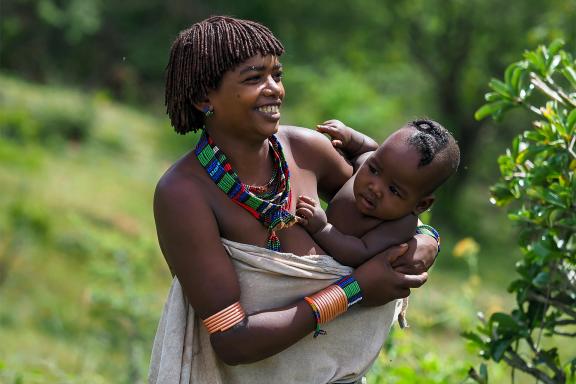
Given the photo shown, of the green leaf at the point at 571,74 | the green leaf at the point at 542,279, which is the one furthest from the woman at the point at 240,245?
the green leaf at the point at 571,74

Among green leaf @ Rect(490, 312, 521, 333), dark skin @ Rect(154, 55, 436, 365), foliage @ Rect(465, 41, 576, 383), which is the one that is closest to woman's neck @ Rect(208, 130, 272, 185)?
dark skin @ Rect(154, 55, 436, 365)

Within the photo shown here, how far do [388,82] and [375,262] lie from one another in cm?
1666

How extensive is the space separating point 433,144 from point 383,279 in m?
0.39

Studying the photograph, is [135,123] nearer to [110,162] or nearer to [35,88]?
[35,88]

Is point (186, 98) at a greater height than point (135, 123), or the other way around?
point (186, 98)

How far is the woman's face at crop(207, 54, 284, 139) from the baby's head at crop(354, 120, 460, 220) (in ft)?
1.11

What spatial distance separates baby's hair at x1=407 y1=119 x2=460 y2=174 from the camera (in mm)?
2693

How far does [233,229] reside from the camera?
260cm

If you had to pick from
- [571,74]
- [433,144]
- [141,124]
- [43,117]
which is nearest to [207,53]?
[433,144]

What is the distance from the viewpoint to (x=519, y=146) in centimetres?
333

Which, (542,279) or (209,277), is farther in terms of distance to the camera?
(542,279)

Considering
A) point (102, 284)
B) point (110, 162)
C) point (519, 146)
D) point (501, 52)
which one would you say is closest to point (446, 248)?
point (501, 52)

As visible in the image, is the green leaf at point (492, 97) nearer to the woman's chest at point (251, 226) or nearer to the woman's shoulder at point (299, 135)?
the woman's shoulder at point (299, 135)

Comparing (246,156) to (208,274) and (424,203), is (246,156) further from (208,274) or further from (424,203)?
(424,203)
